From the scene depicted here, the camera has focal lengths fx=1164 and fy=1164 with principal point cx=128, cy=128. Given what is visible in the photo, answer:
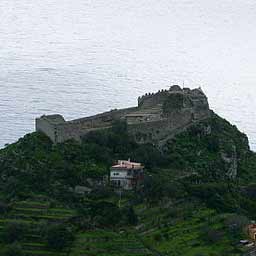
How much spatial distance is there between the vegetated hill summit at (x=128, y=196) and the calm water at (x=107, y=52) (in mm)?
9989

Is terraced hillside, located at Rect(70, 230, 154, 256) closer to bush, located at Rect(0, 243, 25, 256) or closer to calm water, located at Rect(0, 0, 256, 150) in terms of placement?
bush, located at Rect(0, 243, 25, 256)

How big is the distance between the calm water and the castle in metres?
7.34

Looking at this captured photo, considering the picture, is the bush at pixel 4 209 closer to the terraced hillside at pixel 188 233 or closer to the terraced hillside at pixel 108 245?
the terraced hillside at pixel 108 245

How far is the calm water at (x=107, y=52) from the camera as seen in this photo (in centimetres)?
5766

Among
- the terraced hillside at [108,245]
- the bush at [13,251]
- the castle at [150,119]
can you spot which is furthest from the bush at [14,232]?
the castle at [150,119]

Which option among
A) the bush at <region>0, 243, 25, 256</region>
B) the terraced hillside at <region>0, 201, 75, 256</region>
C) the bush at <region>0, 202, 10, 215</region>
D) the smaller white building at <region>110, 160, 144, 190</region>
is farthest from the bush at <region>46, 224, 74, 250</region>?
the smaller white building at <region>110, 160, 144, 190</region>

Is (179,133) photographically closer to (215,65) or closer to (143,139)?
(143,139)

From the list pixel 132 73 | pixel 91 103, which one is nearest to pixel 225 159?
pixel 91 103

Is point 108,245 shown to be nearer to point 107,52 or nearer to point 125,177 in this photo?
point 125,177

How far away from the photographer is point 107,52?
69.1 metres

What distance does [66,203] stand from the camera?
1352 inches

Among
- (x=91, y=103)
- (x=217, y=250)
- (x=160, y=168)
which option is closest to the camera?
(x=217, y=250)

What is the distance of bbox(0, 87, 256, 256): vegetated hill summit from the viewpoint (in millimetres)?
32250

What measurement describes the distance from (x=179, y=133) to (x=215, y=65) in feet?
91.9
